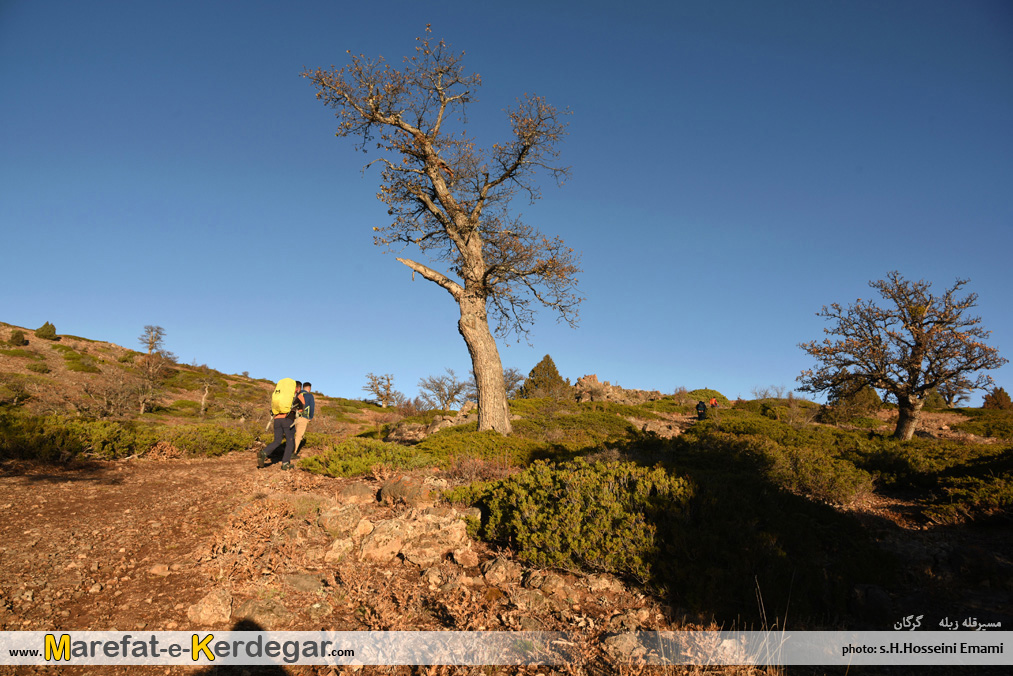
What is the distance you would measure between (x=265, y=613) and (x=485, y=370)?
818cm

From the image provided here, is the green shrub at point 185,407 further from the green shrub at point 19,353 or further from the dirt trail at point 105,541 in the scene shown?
the dirt trail at point 105,541

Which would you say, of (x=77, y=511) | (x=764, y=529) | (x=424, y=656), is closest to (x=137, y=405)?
(x=77, y=511)

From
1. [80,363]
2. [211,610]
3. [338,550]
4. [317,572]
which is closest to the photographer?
[211,610]

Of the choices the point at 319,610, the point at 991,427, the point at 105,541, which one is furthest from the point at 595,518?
the point at 991,427

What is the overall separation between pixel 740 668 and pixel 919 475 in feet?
32.2

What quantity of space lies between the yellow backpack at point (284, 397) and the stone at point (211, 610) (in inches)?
184

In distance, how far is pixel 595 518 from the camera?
539 centimetres

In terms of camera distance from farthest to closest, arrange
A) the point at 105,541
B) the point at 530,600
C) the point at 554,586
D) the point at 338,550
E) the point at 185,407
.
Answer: the point at 185,407 → the point at 338,550 → the point at 105,541 → the point at 554,586 → the point at 530,600

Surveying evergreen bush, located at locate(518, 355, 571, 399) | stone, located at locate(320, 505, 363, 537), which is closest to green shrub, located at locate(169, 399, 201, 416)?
evergreen bush, located at locate(518, 355, 571, 399)

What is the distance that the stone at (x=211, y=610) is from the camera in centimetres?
439

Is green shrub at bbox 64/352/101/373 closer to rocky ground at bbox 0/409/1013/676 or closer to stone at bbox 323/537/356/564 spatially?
rocky ground at bbox 0/409/1013/676

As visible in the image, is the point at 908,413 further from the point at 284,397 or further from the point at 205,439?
the point at 205,439

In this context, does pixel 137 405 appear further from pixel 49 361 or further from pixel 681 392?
pixel 681 392

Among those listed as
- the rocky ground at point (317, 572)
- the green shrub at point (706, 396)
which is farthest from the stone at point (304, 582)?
the green shrub at point (706, 396)
